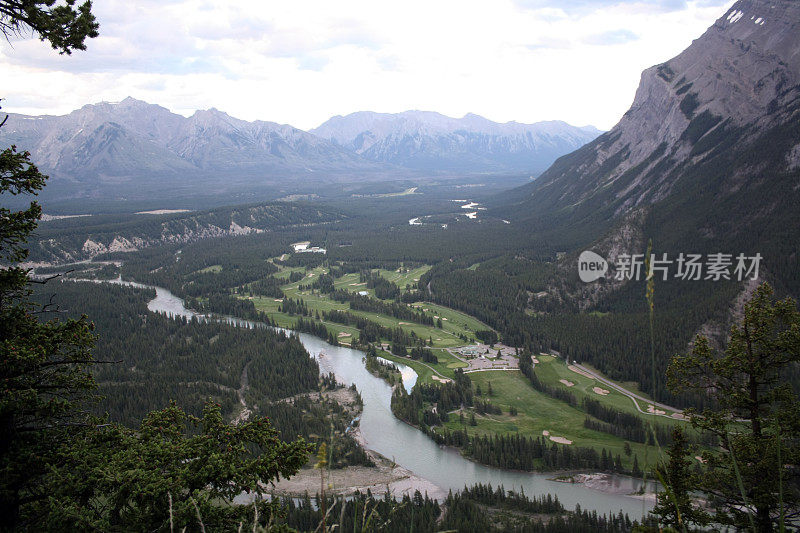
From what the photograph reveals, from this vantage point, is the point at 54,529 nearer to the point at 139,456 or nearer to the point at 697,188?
the point at 139,456

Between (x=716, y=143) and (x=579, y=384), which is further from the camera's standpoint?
(x=716, y=143)

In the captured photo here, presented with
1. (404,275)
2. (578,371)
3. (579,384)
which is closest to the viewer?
(579,384)

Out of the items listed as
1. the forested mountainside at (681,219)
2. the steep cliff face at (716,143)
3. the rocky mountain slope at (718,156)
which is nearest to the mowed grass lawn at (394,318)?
the forested mountainside at (681,219)

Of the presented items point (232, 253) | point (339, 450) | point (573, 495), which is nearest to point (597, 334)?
point (573, 495)

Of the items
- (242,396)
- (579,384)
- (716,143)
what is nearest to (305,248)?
(242,396)

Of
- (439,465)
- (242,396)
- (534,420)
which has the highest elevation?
(534,420)

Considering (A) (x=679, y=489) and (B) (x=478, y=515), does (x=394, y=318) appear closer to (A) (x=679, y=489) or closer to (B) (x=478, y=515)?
(B) (x=478, y=515)
